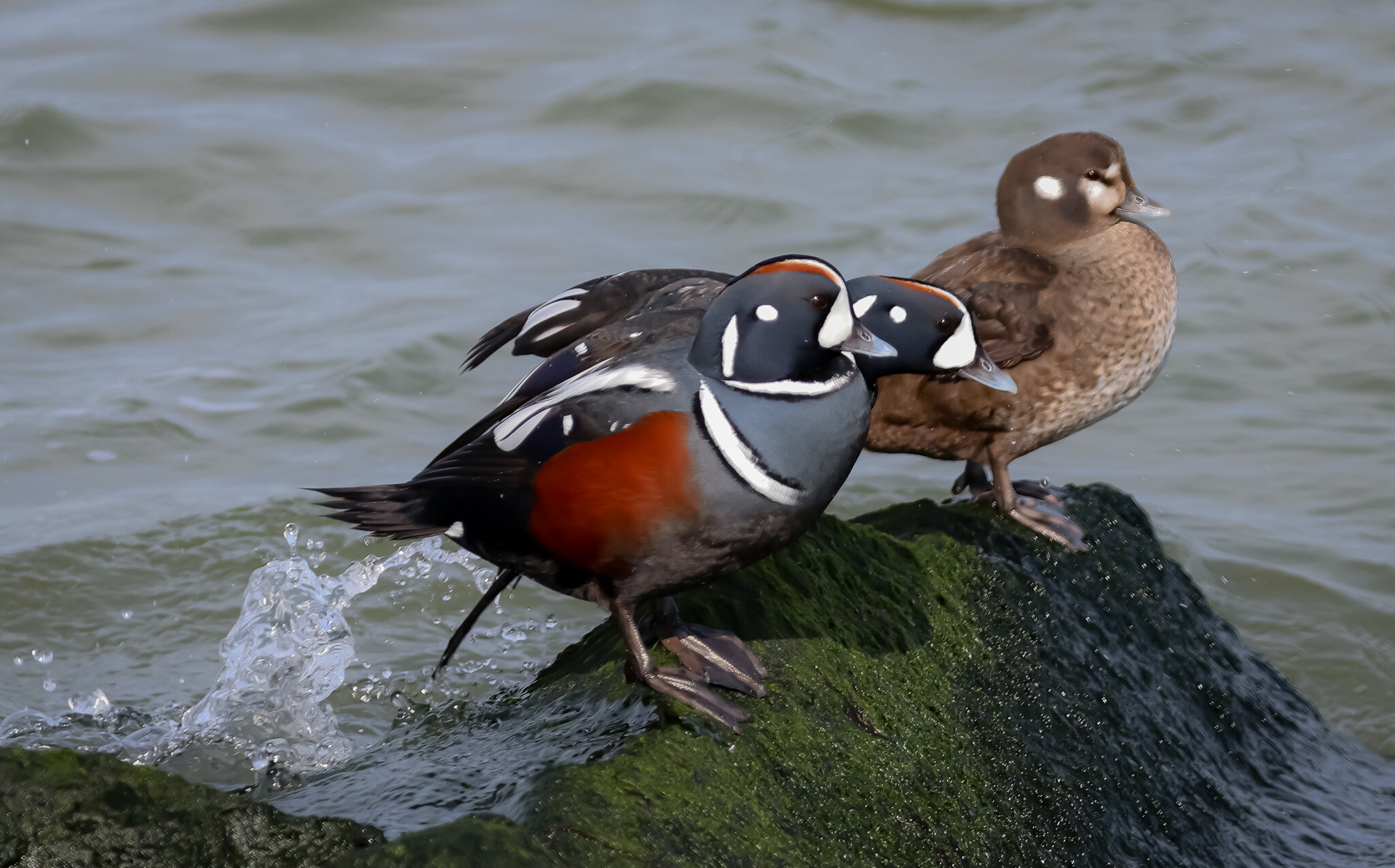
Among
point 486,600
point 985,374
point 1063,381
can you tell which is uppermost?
point 985,374

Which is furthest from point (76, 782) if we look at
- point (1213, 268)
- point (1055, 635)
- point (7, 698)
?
point (1213, 268)

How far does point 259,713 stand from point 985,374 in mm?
1948

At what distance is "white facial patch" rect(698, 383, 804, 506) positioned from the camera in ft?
8.16

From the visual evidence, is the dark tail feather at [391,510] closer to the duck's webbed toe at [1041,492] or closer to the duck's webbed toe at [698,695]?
the duck's webbed toe at [698,695]

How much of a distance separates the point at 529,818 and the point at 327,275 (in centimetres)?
662

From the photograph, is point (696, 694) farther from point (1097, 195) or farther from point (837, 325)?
point (1097, 195)

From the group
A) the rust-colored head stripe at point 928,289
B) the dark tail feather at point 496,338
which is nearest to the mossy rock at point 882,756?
the rust-colored head stripe at point 928,289

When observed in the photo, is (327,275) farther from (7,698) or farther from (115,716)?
(115,716)

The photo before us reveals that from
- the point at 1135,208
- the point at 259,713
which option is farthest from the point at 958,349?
the point at 259,713

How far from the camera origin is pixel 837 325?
2.56m

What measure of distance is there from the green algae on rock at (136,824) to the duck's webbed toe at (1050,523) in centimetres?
228

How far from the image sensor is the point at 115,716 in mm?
3994

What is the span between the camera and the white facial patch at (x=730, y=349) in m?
2.55

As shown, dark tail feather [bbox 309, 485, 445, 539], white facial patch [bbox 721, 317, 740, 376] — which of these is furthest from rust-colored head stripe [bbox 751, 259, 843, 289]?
dark tail feather [bbox 309, 485, 445, 539]
